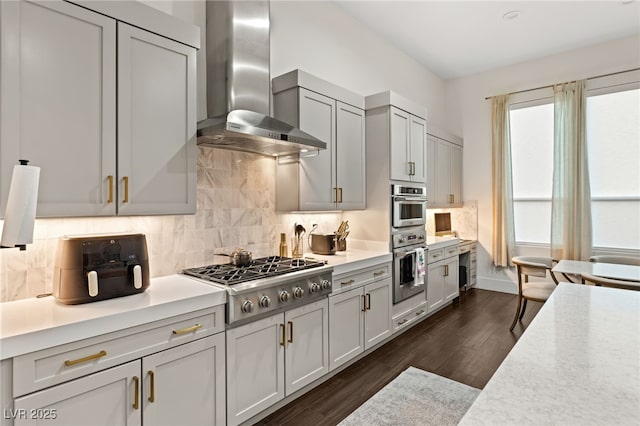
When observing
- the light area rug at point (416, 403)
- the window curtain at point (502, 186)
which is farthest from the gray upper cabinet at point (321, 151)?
the window curtain at point (502, 186)

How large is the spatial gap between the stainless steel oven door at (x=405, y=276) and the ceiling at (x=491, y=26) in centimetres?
272

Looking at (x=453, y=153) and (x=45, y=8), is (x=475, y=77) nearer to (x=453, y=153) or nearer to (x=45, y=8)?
(x=453, y=153)

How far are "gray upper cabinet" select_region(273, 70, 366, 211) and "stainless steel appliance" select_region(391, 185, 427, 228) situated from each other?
39cm

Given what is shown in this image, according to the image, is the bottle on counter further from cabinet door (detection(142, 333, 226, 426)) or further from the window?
the window

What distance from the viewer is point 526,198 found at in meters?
5.32

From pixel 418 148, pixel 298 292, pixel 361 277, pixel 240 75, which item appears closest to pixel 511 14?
pixel 418 148

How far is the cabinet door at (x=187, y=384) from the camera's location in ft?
5.49

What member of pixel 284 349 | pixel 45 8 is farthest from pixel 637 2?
pixel 45 8

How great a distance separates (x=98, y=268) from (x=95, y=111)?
31.8 inches

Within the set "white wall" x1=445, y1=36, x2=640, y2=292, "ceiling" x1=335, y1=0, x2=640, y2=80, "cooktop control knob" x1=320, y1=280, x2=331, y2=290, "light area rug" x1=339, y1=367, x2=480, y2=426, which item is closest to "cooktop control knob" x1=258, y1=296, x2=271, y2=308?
"cooktop control knob" x1=320, y1=280, x2=331, y2=290

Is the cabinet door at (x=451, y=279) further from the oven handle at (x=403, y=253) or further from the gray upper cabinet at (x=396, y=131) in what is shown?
the gray upper cabinet at (x=396, y=131)

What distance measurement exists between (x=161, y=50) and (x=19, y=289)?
4.97 ft

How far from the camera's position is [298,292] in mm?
2371

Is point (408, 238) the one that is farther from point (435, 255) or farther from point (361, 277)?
point (361, 277)
